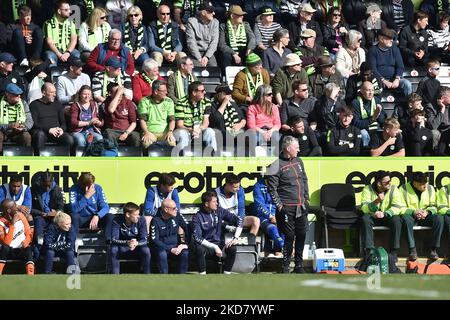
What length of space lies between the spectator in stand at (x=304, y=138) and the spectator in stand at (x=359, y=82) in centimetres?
148

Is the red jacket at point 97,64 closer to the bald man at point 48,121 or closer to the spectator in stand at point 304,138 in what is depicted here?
the bald man at point 48,121

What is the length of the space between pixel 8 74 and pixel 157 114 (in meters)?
2.50

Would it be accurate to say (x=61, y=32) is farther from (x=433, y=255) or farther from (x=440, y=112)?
(x=433, y=255)

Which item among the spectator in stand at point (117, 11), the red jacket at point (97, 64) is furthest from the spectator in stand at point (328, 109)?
the spectator in stand at point (117, 11)

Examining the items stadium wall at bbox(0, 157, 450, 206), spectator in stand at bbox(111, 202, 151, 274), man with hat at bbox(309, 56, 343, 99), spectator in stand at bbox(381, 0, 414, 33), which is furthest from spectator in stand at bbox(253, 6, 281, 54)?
spectator in stand at bbox(111, 202, 151, 274)

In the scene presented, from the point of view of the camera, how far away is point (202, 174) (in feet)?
62.2

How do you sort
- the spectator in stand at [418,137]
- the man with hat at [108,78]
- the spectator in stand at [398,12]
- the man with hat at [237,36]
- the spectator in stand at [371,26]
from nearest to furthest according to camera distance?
the spectator in stand at [418,137], the man with hat at [108,78], the man with hat at [237,36], the spectator in stand at [371,26], the spectator in stand at [398,12]

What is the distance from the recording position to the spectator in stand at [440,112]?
20422 millimetres

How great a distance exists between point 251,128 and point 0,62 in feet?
13.1

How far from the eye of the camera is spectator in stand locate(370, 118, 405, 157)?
768 inches

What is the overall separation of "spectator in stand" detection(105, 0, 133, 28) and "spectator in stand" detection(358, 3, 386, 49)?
3.95 meters

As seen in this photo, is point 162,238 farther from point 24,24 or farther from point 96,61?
point 24,24
